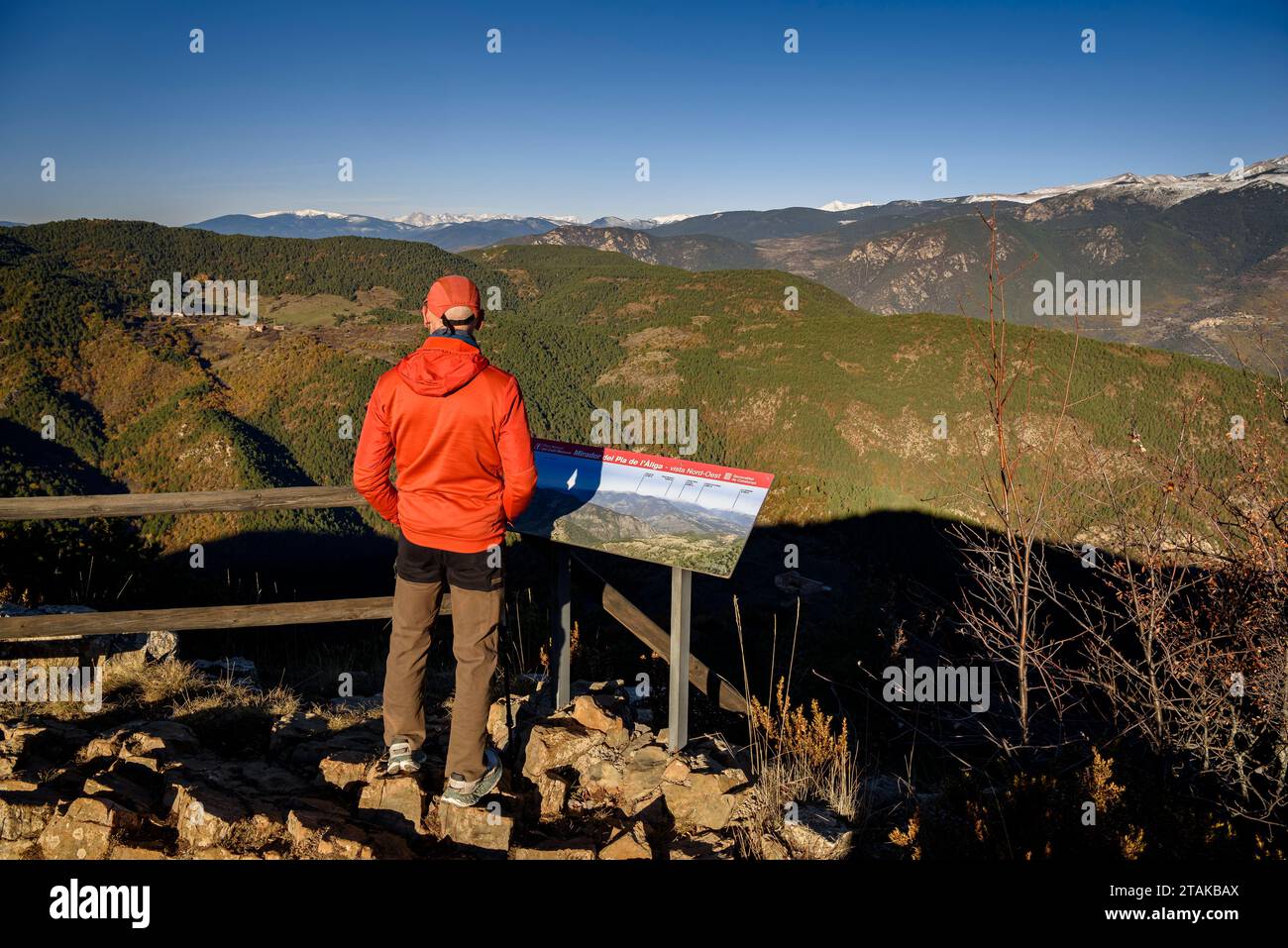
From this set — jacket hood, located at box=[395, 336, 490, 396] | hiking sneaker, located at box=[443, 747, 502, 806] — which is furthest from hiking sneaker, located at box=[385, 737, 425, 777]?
jacket hood, located at box=[395, 336, 490, 396]

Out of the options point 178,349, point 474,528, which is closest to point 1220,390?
point 474,528

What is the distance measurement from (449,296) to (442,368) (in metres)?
0.33

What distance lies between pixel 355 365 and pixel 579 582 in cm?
2793

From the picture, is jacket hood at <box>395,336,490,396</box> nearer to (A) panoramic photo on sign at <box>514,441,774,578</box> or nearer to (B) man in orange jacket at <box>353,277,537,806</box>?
(B) man in orange jacket at <box>353,277,537,806</box>

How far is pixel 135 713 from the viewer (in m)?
5.24

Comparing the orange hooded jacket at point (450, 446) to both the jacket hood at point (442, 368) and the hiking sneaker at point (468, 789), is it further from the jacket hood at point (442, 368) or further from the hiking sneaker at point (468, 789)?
the hiking sneaker at point (468, 789)

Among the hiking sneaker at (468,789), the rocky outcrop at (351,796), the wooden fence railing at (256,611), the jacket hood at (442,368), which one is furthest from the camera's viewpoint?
the wooden fence railing at (256,611)

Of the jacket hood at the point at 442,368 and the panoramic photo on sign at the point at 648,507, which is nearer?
the jacket hood at the point at 442,368

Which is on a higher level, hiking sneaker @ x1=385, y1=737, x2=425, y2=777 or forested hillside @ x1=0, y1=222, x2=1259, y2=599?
forested hillside @ x1=0, y1=222, x2=1259, y2=599

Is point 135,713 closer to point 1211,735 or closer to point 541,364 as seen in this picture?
point 1211,735

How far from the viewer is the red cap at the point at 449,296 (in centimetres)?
340

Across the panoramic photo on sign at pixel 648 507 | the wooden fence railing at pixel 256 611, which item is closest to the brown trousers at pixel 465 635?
the panoramic photo on sign at pixel 648 507

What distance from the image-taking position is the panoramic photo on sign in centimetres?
380

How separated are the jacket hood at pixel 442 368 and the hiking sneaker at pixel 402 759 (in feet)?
6.09
